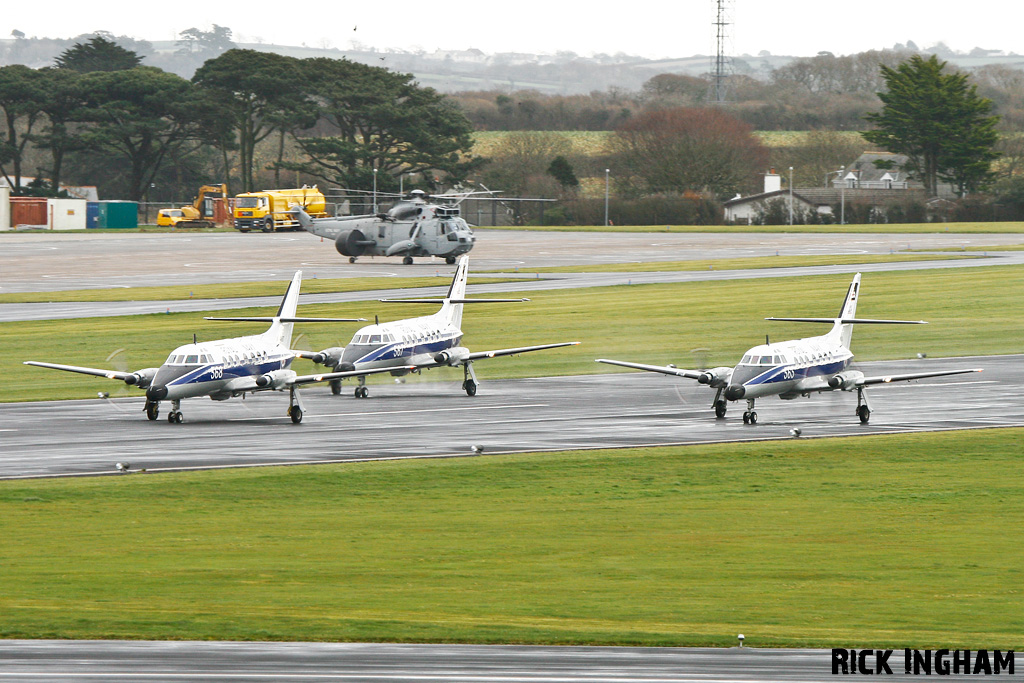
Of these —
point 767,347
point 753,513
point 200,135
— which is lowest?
point 753,513

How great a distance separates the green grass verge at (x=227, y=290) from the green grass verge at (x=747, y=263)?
13.7 metres

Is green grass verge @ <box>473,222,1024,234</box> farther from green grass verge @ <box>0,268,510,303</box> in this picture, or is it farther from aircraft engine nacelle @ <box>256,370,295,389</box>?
aircraft engine nacelle @ <box>256,370,295,389</box>

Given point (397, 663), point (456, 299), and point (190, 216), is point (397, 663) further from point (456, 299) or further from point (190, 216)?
point (190, 216)

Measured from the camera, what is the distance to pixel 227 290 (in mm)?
90000

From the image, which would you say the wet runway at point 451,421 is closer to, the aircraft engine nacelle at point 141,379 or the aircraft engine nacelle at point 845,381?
the aircraft engine nacelle at point 845,381

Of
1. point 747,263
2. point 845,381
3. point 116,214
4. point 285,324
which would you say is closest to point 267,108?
point 116,214

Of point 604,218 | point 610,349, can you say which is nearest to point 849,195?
point 604,218

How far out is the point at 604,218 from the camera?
184 metres

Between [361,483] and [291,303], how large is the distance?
18.2 meters

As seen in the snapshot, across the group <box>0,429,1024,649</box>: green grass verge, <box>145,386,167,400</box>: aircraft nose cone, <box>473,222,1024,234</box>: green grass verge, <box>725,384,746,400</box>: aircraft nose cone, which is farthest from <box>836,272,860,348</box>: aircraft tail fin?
<box>473,222,1024,234</box>: green grass verge

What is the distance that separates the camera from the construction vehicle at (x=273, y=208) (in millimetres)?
152500

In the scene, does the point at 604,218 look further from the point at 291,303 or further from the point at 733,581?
the point at 733,581

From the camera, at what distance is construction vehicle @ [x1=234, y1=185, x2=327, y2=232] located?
500 feet

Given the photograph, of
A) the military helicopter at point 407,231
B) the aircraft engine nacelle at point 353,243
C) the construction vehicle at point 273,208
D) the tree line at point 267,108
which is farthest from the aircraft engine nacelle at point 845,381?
the tree line at point 267,108
